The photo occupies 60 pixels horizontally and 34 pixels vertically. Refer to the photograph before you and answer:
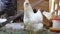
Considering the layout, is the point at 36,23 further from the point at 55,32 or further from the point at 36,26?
the point at 55,32

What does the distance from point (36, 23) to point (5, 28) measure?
225 millimetres

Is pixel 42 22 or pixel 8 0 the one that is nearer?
pixel 42 22

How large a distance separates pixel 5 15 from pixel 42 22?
0.53m

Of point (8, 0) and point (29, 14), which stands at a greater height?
point (8, 0)

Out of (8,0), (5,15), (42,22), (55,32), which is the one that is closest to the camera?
(55,32)

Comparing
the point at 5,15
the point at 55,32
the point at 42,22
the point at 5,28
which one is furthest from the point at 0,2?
the point at 55,32

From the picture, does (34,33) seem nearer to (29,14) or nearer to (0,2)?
(29,14)

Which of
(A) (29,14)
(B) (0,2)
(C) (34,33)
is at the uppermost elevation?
(B) (0,2)

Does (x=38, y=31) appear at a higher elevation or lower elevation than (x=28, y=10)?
lower

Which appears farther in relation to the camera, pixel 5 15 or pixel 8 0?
pixel 8 0

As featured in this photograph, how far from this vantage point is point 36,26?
785mm

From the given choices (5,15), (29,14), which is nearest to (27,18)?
(29,14)

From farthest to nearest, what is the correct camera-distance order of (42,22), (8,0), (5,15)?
(8,0) → (5,15) → (42,22)

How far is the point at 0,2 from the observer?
4.18ft
